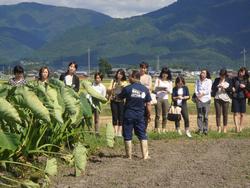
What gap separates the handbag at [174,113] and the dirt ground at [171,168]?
5.68 feet

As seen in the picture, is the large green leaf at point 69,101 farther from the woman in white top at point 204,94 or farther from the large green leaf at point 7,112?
the woman in white top at point 204,94

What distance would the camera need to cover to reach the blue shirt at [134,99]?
9.55 metres

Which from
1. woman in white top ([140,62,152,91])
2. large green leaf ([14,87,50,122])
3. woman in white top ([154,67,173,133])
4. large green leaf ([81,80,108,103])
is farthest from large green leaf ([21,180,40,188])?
woman in white top ([154,67,173,133])

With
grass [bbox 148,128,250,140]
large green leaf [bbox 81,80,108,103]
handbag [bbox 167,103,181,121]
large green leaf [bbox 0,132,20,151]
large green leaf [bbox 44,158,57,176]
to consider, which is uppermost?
large green leaf [bbox 81,80,108,103]

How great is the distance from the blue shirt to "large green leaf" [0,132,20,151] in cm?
306

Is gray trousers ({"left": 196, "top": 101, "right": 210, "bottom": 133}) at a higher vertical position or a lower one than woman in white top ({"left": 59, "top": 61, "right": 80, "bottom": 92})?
lower

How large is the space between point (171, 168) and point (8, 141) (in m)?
2.79

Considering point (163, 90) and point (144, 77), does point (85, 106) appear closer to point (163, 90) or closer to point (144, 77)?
point (144, 77)

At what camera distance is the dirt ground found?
754cm

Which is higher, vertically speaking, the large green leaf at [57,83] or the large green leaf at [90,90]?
the large green leaf at [57,83]

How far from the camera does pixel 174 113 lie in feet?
43.3

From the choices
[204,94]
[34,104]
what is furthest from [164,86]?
[34,104]

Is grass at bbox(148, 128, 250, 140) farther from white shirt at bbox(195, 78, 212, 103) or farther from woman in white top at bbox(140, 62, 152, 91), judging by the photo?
woman in white top at bbox(140, 62, 152, 91)

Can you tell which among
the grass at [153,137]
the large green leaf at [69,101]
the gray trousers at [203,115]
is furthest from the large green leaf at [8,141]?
the gray trousers at [203,115]
